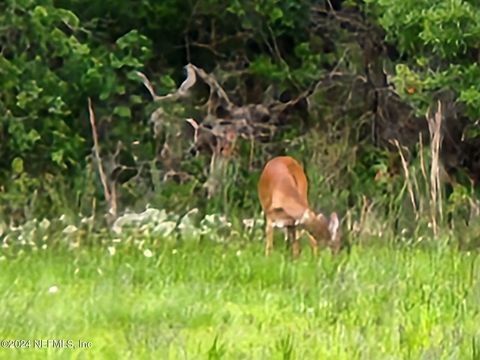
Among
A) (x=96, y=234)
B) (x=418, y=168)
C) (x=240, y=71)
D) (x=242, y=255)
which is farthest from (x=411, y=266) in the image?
(x=240, y=71)

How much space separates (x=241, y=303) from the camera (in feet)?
20.7

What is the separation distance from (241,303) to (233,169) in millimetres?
5173

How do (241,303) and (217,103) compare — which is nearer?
(241,303)

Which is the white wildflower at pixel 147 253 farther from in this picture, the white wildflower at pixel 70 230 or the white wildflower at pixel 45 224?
the white wildflower at pixel 45 224

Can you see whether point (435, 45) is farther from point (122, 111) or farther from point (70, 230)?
point (122, 111)

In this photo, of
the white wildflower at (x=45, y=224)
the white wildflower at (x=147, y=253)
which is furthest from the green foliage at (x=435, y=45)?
the white wildflower at (x=45, y=224)

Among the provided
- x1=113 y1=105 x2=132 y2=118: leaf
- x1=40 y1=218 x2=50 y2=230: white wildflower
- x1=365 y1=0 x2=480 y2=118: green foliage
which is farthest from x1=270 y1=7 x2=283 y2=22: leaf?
x1=40 y1=218 x2=50 y2=230: white wildflower

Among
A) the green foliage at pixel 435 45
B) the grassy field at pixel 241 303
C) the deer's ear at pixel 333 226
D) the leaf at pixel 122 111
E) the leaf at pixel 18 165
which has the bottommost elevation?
the grassy field at pixel 241 303

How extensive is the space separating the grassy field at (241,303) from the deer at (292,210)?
0.42m

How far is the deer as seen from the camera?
8.37 metres

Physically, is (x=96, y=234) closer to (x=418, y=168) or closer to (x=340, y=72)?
(x=418, y=168)

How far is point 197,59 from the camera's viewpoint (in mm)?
12953

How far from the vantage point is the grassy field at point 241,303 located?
512cm

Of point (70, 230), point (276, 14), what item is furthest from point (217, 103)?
point (70, 230)
